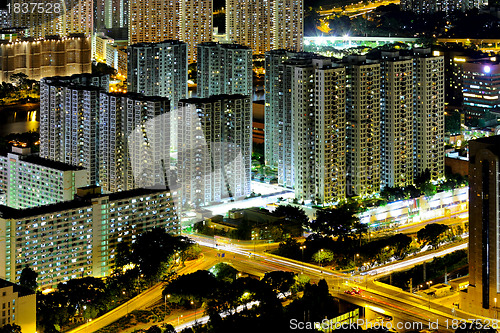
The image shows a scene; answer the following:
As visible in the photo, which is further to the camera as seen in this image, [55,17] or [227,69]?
[55,17]

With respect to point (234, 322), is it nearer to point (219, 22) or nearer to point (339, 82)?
point (339, 82)

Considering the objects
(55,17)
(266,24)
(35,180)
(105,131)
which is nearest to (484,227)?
(35,180)

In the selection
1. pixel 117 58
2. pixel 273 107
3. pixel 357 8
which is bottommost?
pixel 273 107

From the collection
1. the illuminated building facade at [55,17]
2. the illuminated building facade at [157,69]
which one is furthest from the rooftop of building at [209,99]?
the illuminated building facade at [55,17]

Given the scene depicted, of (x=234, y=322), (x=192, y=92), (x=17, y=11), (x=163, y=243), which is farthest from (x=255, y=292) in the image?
(x=17, y=11)

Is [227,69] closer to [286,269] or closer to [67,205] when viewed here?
[286,269]

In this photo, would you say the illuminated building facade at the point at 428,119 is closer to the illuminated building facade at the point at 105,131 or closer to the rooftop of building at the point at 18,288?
the illuminated building facade at the point at 105,131

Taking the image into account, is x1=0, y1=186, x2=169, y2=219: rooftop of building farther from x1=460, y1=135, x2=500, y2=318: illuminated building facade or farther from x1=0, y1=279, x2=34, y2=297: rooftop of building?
x1=460, y1=135, x2=500, y2=318: illuminated building facade
